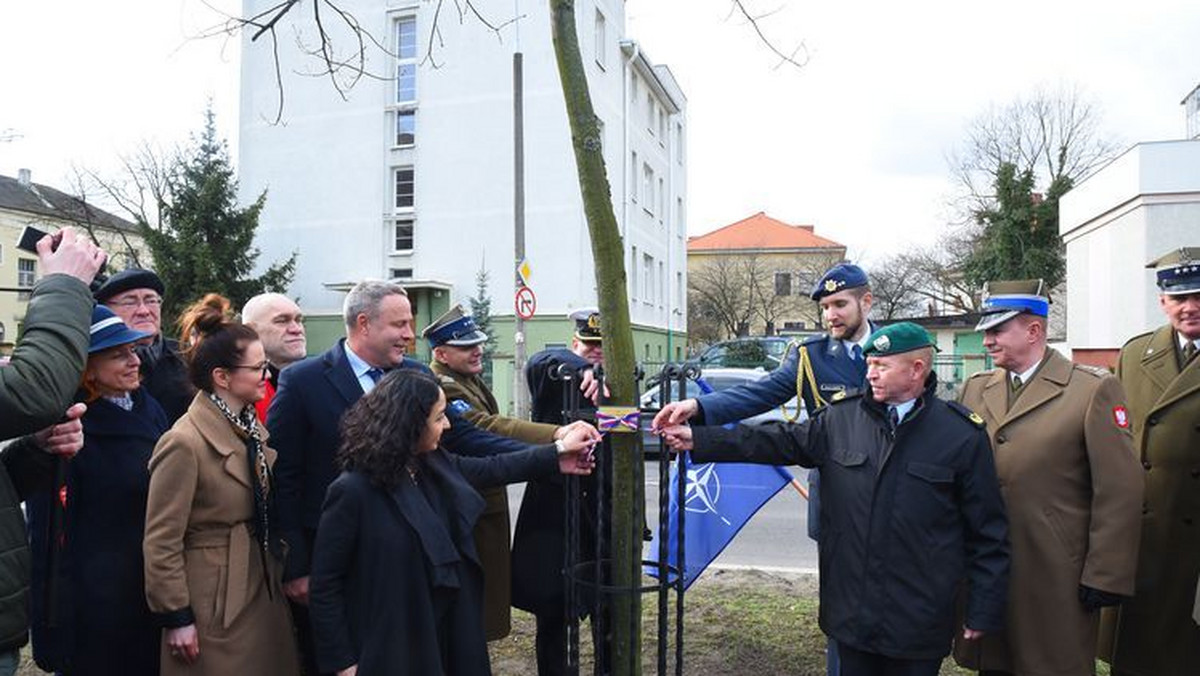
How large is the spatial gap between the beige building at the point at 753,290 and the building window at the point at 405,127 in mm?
28447

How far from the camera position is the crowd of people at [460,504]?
9.17 ft

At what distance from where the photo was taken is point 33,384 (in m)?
2.15

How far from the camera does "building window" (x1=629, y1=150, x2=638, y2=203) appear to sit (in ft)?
97.7

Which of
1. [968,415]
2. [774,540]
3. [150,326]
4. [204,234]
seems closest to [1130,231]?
[774,540]

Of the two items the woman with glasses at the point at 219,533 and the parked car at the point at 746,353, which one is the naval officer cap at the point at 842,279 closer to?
the woman with glasses at the point at 219,533

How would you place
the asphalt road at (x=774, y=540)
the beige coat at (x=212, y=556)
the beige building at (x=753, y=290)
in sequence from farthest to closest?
the beige building at (x=753, y=290)
the asphalt road at (x=774, y=540)
the beige coat at (x=212, y=556)

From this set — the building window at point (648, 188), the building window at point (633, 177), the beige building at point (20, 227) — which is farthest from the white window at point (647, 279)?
the beige building at point (20, 227)

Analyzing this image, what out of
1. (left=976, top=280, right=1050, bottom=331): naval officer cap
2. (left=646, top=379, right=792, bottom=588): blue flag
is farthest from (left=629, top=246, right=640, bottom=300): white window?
(left=976, top=280, right=1050, bottom=331): naval officer cap

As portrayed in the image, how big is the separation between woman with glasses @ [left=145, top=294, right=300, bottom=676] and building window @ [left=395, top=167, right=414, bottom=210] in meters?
25.5

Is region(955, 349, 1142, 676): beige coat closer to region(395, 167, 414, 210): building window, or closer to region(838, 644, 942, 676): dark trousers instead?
region(838, 644, 942, 676): dark trousers

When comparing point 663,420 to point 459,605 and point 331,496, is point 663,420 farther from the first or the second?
point 331,496

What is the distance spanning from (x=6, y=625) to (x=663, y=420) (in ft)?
6.97

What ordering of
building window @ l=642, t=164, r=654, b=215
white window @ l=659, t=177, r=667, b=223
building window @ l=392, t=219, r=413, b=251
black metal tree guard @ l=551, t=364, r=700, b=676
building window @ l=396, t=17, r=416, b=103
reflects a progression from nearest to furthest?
black metal tree guard @ l=551, t=364, r=700, b=676
building window @ l=396, t=17, r=416, b=103
building window @ l=392, t=219, r=413, b=251
building window @ l=642, t=164, r=654, b=215
white window @ l=659, t=177, r=667, b=223

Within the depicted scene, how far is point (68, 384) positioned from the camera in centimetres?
223
